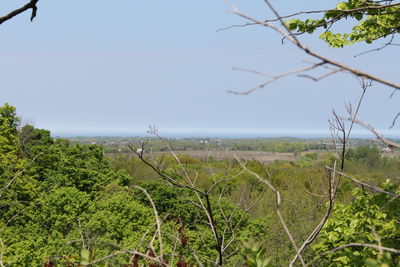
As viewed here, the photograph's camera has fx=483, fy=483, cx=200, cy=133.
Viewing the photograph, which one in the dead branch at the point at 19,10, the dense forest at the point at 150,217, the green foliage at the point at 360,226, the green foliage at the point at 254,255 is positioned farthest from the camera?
the dense forest at the point at 150,217

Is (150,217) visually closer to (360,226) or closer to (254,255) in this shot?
(360,226)

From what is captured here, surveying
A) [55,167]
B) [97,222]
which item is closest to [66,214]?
[97,222]

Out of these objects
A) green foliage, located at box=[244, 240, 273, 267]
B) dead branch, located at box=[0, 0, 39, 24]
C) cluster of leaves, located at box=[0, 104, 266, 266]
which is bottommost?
cluster of leaves, located at box=[0, 104, 266, 266]

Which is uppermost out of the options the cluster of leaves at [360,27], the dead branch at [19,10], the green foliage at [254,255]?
the cluster of leaves at [360,27]

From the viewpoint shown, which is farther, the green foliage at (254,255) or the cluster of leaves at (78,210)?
the cluster of leaves at (78,210)

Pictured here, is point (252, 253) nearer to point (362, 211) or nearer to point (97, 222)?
point (362, 211)

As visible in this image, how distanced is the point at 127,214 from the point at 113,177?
967 centimetres

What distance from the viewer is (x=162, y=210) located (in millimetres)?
29062

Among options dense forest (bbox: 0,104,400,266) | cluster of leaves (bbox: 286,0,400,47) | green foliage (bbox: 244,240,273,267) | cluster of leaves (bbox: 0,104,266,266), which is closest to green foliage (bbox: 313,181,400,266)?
dense forest (bbox: 0,104,400,266)

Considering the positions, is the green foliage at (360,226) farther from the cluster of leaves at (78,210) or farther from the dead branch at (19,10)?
the cluster of leaves at (78,210)

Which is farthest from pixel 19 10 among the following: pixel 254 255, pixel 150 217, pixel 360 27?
pixel 150 217

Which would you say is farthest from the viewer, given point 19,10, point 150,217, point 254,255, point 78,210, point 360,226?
point 150,217

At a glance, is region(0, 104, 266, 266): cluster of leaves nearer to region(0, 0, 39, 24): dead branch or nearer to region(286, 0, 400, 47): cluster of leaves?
region(286, 0, 400, 47): cluster of leaves

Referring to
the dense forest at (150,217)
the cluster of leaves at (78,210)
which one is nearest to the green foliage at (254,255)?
the dense forest at (150,217)
